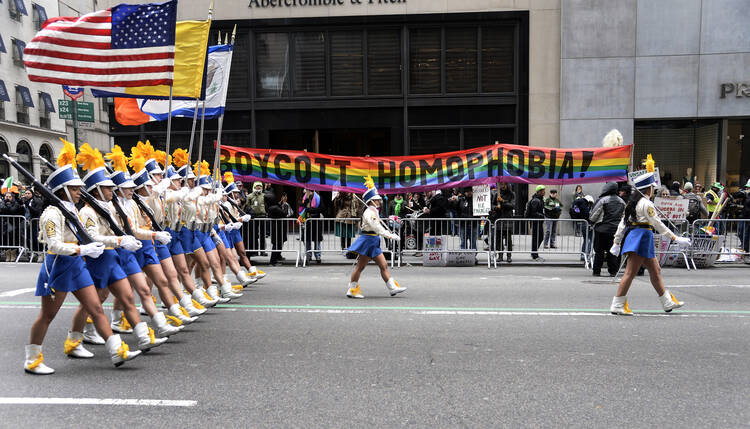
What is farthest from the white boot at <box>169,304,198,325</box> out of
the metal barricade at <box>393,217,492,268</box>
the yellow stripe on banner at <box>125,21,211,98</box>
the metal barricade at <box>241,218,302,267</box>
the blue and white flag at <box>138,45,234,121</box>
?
the metal barricade at <box>393,217,492,268</box>

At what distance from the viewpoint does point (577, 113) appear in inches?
813

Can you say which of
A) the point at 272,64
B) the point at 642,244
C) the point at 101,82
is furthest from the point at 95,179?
the point at 272,64

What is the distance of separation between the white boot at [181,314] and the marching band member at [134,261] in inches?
9.0

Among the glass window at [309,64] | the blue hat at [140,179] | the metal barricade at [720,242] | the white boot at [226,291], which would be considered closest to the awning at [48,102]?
the glass window at [309,64]

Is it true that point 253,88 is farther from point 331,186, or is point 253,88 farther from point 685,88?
point 685,88

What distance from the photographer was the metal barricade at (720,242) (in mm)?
12590

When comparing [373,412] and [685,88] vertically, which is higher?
[685,88]

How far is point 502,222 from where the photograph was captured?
13500mm

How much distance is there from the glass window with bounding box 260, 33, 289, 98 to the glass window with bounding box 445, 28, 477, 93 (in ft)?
19.8

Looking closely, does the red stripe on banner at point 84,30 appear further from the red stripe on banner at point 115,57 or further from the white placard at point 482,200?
the white placard at point 482,200

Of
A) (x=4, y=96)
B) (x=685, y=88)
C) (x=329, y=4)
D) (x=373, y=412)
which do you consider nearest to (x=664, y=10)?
(x=685, y=88)

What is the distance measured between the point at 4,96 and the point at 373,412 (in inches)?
1434

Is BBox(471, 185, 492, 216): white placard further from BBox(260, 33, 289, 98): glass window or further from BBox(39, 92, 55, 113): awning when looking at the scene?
BBox(39, 92, 55, 113): awning

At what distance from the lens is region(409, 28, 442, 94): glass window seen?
2091cm
